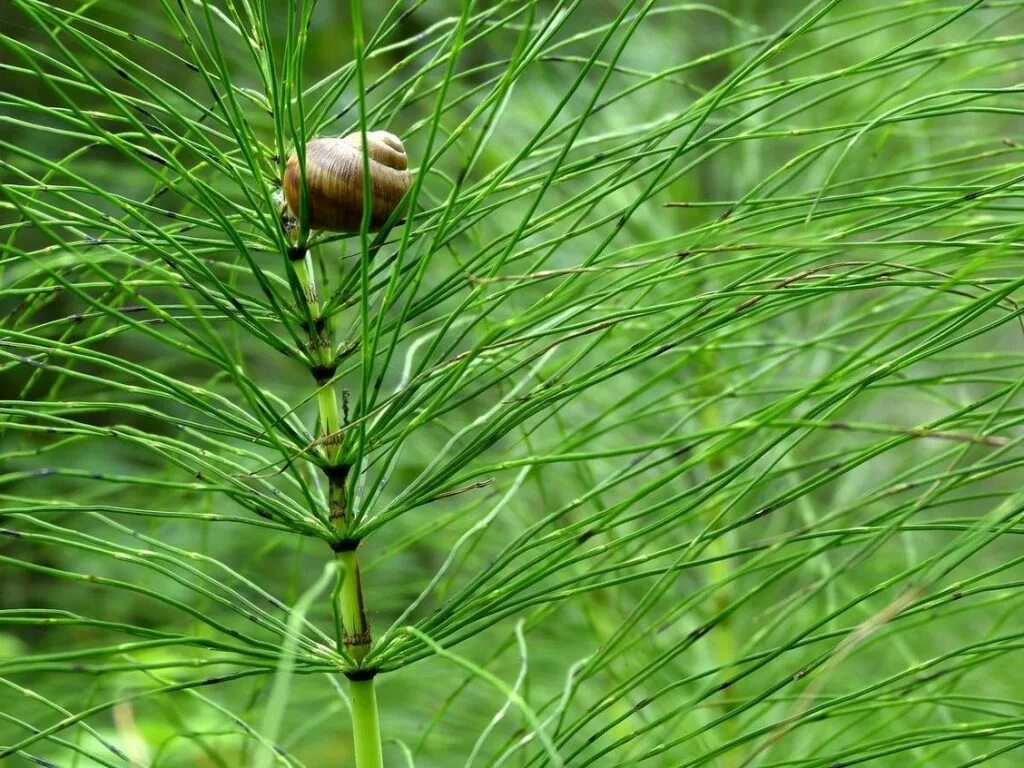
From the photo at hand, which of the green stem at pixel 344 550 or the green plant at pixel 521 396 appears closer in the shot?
the green plant at pixel 521 396

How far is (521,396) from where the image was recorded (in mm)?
1108

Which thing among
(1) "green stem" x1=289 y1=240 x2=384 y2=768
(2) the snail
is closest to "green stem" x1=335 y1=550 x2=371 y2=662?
(1) "green stem" x1=289 y1=240 x2=384 y2=768

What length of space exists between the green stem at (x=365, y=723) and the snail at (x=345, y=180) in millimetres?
381

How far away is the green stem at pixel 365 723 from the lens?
1.01 meters

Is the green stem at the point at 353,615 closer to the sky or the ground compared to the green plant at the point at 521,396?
closer to the ground

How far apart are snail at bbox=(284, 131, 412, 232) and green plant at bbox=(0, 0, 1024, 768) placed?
25mm

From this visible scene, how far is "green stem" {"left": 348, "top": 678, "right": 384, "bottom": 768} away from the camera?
101 centimetres

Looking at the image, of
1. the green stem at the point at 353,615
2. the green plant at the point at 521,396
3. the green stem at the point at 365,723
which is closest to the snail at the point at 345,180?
the green plant at the point at 521,396

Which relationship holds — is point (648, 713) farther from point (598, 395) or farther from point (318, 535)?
point (318, 535)

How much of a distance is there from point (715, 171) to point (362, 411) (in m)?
2.06

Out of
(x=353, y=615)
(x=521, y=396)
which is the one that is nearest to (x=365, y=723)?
(x=353, y=615)

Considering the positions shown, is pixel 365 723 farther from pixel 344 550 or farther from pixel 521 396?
pixel 521 396

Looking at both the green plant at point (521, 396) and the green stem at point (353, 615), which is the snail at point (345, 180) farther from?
the green stem at point (353, 615)

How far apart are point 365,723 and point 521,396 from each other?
0.32m
